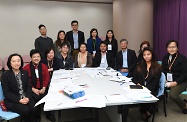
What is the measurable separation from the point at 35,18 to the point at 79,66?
373 centimetres

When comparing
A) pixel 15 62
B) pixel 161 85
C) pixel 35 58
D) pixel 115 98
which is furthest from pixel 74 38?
pixel 115 98

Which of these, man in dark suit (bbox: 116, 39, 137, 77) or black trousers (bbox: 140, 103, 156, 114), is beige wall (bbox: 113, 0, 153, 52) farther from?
black trousers (bbox: 140, 103, 156, 114)

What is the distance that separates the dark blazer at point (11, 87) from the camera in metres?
2.43

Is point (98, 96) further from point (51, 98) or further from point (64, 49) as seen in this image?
point (64, 49)

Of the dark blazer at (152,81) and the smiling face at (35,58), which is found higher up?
the smiling face at (35,58)

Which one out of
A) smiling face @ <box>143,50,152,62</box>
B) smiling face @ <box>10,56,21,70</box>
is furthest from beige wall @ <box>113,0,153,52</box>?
smiling face @ <box>10,56,21,70</box>

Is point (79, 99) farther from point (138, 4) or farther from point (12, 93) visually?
point (138, 4)

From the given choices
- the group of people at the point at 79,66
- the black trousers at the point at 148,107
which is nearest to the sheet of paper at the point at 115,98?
the group of people at the point at 79,66

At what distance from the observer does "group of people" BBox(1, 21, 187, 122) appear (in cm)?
252

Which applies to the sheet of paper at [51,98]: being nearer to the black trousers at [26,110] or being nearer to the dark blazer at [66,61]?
the black trousers at [26,110]

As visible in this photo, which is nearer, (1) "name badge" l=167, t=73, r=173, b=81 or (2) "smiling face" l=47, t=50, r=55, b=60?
(1) "name badge" l=167, t=73, r=173, b=81

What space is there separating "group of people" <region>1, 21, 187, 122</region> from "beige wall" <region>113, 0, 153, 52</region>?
182cm

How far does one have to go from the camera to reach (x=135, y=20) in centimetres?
618

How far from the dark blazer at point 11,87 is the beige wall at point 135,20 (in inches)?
177
